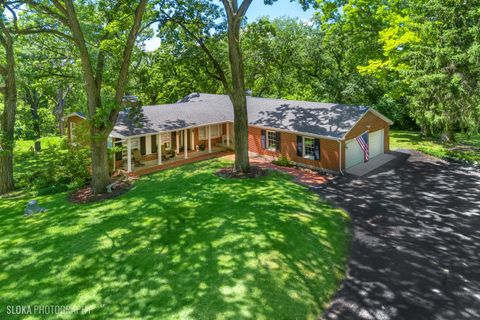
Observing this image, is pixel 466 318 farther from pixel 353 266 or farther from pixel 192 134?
pixel 192 134

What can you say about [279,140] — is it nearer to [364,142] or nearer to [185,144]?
[364,142]

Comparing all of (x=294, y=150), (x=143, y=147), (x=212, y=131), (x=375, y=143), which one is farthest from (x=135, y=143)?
(x=375, y=143)

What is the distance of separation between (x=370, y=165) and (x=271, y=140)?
22.8 feet

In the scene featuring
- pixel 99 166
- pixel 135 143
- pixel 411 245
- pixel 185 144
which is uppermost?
pixel 135 143

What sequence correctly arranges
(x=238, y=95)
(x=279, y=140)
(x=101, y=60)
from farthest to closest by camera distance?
(x=279, y=140), (x=238, y=95), (x=101, y=60)

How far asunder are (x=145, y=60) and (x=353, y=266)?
115ft

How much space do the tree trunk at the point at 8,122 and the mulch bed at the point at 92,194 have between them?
186 inches

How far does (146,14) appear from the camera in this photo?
19625mm

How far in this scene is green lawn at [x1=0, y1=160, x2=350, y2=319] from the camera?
353 inches

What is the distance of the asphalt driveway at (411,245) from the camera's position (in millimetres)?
9195

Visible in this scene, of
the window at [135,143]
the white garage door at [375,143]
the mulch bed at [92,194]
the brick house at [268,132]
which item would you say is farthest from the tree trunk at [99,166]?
the white garage door at [375,143]

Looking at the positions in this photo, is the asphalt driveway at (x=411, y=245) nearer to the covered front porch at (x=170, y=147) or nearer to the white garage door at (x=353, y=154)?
the white garage door at (x=353, y=154)

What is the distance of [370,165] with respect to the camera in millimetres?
23016

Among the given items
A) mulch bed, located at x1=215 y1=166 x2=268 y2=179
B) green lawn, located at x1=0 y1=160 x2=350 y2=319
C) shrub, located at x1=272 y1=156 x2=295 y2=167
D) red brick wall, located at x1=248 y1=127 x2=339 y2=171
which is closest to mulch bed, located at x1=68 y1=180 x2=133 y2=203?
green lawn, located at x1=0 y1=160 x2=350 y2=319
